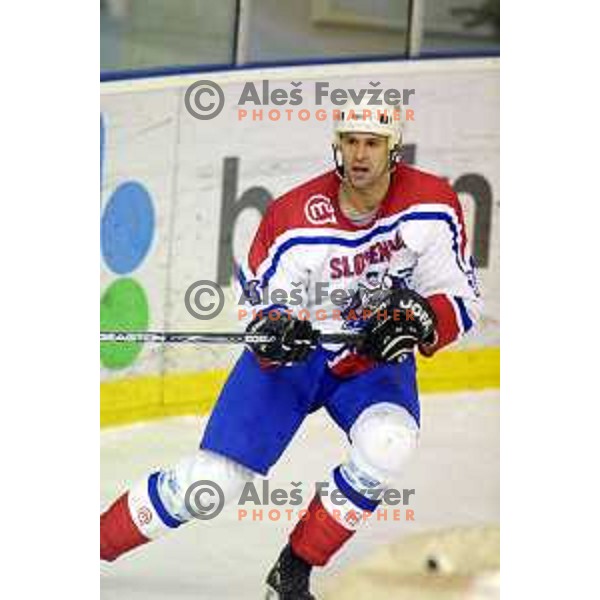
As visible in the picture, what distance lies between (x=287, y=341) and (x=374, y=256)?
0.88ft

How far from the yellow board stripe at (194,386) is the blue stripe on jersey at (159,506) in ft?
0.48

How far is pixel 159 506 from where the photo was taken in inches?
130

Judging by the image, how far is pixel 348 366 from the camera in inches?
128

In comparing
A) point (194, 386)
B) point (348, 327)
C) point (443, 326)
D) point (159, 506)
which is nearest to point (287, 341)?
point (348, 327)

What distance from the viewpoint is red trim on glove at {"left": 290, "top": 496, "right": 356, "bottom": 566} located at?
3.27 m

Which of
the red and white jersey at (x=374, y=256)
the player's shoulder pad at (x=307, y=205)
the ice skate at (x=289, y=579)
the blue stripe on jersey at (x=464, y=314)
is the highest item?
the player's shoulder pad at (x=307, y=205)

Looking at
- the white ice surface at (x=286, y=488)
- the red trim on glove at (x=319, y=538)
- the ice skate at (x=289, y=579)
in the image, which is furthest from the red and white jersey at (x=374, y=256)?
the ice skate at (x=289, y=579)

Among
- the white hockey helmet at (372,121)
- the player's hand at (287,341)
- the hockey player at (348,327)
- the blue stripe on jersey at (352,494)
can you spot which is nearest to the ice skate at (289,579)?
the hockey player at (348,327)

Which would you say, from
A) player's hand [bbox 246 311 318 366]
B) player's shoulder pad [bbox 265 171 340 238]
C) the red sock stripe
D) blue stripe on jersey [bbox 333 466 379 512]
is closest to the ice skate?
blue stripe on jersey [bbox 333 466 379 512]

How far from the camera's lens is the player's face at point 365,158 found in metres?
3.27

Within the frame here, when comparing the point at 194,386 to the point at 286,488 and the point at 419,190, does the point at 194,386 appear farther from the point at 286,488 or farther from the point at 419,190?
the point at 419,190

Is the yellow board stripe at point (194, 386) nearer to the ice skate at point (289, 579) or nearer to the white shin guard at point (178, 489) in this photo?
the white shin guard at point (178, 489)

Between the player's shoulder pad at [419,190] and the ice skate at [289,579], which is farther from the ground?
the player's shoulder pad at [419,190]
